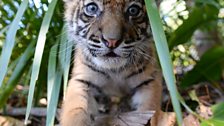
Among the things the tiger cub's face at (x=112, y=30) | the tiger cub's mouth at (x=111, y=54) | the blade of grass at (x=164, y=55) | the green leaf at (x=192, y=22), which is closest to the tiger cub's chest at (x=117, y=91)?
the tiger cub's face at (x=112, y=30)

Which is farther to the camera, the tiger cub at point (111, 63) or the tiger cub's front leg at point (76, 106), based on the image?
the tiger cub's front leg at point (76, 106)

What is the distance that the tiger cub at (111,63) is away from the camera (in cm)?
164

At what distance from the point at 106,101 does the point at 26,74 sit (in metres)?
0.42

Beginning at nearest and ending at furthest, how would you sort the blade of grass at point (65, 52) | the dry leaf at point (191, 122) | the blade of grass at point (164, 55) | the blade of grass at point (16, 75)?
the blade of grass at point (164, 55), the dry leaf at point (191, 122), the blade of grass at point (65, 52), the blade of grass at point (16, 75)

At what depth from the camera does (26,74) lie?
2.33 metres

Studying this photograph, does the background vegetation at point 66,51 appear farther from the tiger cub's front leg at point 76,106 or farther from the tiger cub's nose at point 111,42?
the tiger cub's nose at point 111,42

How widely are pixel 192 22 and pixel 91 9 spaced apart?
0.74 m

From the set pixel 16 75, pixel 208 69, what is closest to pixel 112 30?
pixel 16 75

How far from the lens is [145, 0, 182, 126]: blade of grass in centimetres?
131

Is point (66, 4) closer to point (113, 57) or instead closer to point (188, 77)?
point (113, 57)

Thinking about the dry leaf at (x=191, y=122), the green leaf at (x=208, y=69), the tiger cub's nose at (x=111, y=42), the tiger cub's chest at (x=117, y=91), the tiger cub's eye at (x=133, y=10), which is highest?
the tiger cub's eye at (x=133, y=10)

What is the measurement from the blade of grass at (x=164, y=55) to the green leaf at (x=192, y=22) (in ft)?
2.57

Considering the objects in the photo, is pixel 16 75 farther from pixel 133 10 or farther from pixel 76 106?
pixel 133 10

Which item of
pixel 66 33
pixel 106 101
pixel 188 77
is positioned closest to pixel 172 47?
pixel 188 77
